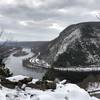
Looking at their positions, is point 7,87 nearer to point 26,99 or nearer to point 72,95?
point 26,99

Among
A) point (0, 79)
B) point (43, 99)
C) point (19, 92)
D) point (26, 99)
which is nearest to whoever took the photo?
point (43, 99)

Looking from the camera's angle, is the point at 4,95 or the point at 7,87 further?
the point at 7,87

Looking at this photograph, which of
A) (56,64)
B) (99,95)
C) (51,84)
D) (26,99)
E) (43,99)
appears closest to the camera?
(43,99)

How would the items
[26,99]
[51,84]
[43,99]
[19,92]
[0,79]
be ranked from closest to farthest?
[43,99]
[26,99]
[19,92]
[51,84]
[0,79]

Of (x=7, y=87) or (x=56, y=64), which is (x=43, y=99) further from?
(x=56, y=64)

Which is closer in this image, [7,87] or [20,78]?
[7,87]

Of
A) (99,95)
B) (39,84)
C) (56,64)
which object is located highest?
(39,84)

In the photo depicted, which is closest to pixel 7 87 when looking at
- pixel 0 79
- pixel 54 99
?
pixel 0 79

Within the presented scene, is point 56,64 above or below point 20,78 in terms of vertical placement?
below

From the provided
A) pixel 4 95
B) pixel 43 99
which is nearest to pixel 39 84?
pixel 4 95
